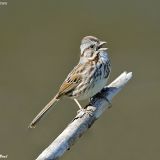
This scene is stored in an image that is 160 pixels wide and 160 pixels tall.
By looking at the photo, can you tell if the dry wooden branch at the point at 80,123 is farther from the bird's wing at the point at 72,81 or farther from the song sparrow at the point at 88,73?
the bird's wing at the point at 72,81

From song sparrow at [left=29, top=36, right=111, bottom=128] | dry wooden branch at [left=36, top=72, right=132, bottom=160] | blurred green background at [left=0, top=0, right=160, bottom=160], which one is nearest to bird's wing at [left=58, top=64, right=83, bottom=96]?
song sparrow at [left=29, top=36, right=111, bottom=128]

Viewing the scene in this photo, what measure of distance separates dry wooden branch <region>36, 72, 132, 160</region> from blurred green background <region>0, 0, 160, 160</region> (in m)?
1.99

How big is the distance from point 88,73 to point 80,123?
122cm

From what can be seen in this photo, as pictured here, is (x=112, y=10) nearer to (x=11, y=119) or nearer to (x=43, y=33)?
(x=43, y=33)

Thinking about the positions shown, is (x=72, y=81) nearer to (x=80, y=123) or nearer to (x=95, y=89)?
(x=95, y=89)

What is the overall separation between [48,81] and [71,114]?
946mm

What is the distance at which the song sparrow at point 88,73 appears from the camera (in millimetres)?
6391

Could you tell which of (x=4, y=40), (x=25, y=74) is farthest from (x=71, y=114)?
(x=4, y=40)

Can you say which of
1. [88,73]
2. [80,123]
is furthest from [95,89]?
[80,123]

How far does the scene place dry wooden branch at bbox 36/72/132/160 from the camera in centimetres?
483

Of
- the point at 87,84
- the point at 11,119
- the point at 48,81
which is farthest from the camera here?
the point at 48,81

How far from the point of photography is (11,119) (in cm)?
873

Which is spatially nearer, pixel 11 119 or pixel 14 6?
pixel 11 119

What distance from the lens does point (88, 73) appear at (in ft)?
21.4
